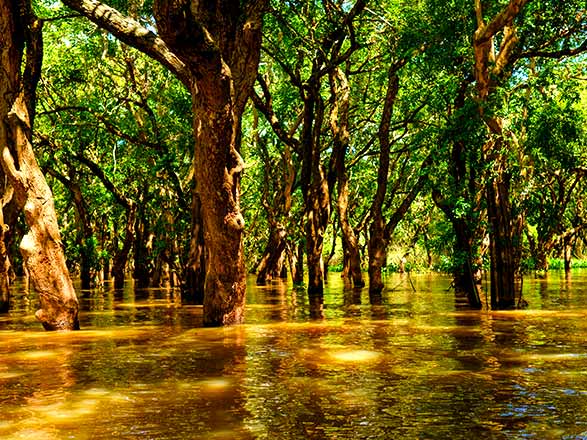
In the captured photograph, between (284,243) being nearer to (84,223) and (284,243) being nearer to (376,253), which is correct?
(376,253)

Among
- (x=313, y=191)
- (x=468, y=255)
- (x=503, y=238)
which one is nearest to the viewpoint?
(x=503, y=238)

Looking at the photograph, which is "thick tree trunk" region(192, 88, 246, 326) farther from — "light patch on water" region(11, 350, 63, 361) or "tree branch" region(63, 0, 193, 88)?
"light patch on water" region(11, 350, 63, 361)

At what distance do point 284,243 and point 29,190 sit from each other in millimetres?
19197

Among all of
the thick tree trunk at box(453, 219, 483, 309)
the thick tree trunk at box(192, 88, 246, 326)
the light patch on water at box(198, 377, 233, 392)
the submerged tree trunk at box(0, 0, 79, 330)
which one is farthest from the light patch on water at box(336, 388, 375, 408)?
the thick tree trunk at box(453, 219, 483, 309)

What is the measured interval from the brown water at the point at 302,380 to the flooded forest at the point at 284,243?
4cm

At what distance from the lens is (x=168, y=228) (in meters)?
27.5

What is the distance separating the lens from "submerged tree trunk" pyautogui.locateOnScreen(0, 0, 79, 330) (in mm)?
12234

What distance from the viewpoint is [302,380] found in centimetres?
793

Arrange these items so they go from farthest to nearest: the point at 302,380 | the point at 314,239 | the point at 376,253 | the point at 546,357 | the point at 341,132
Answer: the point at 341,132 < the point at 376,253 < the point at 314,239 < the point at 546,357 < the point at 302,380

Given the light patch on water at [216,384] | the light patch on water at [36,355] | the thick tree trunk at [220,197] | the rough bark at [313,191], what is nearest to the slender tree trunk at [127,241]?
the rough bark at [313,191]

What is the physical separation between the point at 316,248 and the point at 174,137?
658cm

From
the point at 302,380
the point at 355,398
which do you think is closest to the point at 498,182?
the point at 302,380

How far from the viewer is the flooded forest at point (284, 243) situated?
6.61 metres

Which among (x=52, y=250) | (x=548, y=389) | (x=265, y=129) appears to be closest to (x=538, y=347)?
A: (x=548, y=389)
